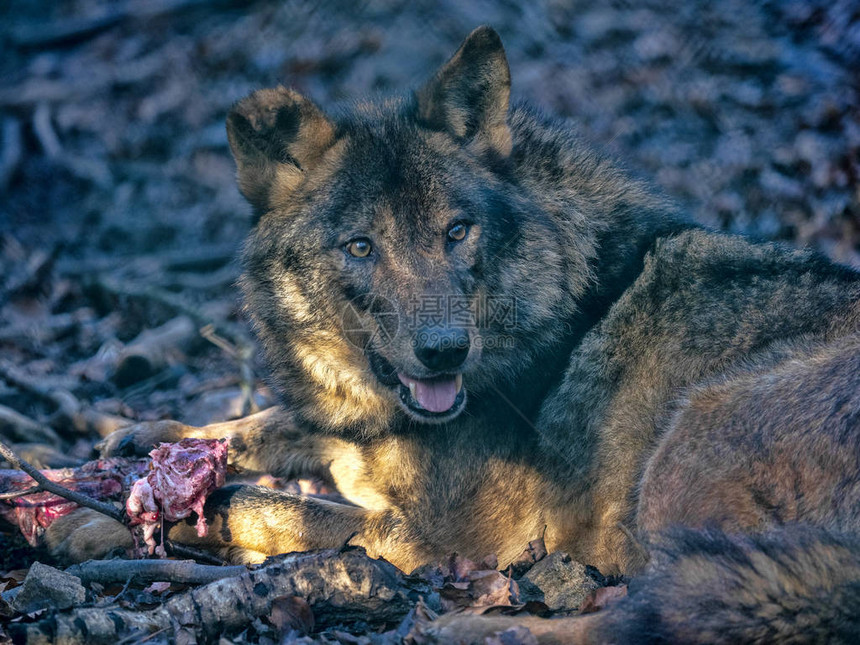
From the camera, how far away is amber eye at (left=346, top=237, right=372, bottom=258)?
12.1 feet

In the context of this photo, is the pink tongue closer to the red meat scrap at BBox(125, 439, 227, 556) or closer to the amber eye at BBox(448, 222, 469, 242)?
the amber eye at BBox(448, 222, 469, 242)

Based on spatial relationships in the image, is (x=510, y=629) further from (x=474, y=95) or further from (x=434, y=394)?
(x=474, y=95)

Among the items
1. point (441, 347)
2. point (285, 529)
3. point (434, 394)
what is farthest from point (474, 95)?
point (285, 529)

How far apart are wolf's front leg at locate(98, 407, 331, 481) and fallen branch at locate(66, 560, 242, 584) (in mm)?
1242

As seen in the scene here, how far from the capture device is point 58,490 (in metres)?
3.47

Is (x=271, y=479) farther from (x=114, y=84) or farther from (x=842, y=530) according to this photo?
(x=114, y=84)

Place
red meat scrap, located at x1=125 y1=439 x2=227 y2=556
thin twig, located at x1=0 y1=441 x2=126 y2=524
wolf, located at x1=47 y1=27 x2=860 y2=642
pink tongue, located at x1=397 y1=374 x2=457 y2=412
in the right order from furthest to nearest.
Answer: red meat scrap, located at x1=125 y1=439 x2=227 y2=556
pink tongue, located at x1=397 y1=374 x2=457 y2=412
wolf, located at x1=47 y1=27 x2=860 y2=642
thin twig, located at x1=0 y1=441 x2=126 y2=524

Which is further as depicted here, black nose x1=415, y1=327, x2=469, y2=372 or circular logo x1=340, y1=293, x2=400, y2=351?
circular logo x1=340, y1=293, x2=400, y2=351

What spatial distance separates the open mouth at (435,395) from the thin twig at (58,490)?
150 cm

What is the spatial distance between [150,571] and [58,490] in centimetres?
58

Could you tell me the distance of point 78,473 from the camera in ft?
13.6

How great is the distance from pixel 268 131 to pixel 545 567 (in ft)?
8.19

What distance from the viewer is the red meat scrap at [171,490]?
3658 millimetres

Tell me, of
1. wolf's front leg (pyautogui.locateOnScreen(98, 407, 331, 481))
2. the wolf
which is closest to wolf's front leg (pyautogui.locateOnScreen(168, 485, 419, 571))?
the wolf
